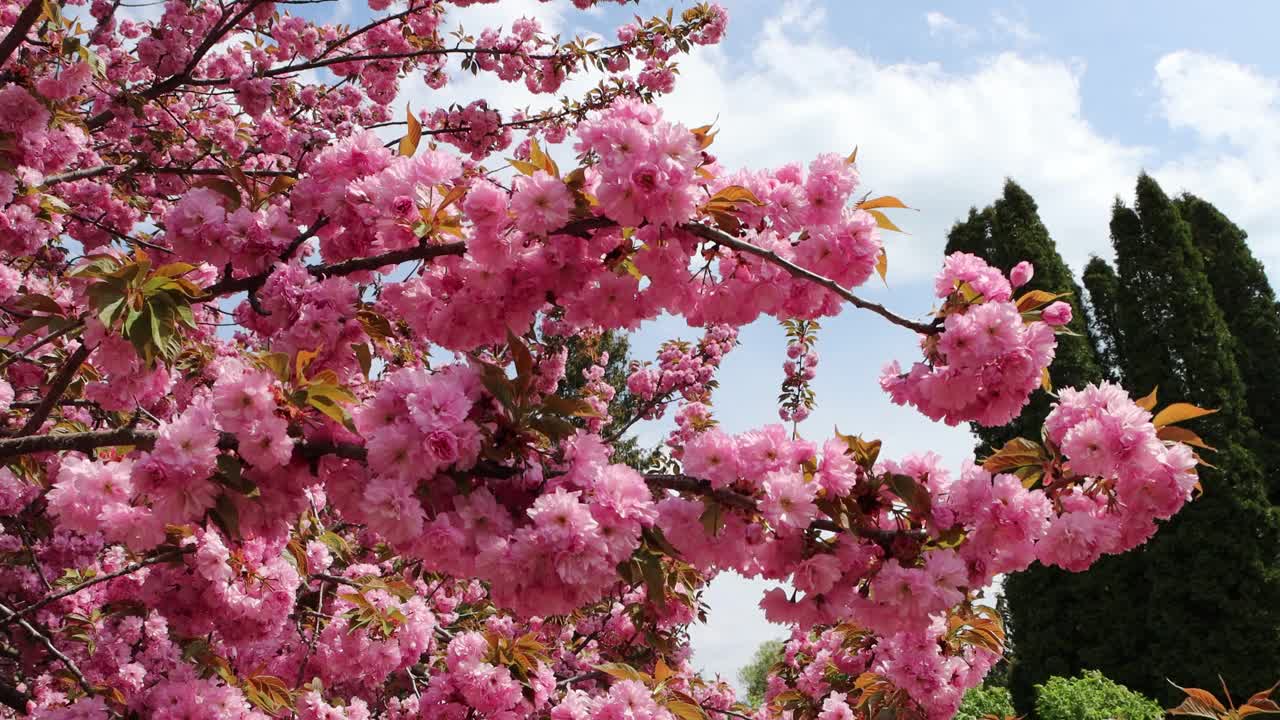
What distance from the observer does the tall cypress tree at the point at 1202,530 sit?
51.0ft

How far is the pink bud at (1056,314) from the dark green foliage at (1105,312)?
21092mm

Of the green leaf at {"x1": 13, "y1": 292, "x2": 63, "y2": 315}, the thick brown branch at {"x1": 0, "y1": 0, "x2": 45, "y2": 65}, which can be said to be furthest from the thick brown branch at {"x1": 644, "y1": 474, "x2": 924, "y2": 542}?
the thick brown branch at {"x1": 0, "y1": 0, "x2": 45, "y2": 65}

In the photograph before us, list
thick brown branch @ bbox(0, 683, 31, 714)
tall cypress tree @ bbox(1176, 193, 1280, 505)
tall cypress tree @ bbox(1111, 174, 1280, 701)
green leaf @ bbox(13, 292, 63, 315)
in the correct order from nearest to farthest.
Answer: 1. green leaf @ bbox(13, 292, 63, 315)
2. thick brown branch @ bbox(0, 683, 31, 714)
3. tall cypress tree @ bbox(1111, 174, 1280, 701)
4. tall cypress tree @ bbox(1176, 193, 1280, 505)

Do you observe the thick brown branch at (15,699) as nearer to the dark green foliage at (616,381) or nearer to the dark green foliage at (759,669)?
the dark green foliage at (616,381)

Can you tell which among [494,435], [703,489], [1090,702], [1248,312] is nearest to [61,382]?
[494,435]

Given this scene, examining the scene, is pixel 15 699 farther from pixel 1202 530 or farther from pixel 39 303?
pixel 1202 530

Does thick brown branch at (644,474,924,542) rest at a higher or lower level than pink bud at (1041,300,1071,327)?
lower

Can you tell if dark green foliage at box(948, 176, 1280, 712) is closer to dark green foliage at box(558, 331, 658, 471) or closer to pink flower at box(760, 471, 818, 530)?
dark green foliage at box(558, 331, 658, 471)

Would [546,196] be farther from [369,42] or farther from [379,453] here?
[369,42]

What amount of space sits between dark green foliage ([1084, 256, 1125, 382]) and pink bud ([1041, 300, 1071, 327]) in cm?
2109

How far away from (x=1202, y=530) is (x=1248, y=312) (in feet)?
23.8

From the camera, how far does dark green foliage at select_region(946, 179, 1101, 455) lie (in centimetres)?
1902

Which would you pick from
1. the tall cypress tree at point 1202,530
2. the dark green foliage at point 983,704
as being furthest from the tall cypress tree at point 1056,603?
the dark green foliage at point 983,704

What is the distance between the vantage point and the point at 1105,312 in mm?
21547
